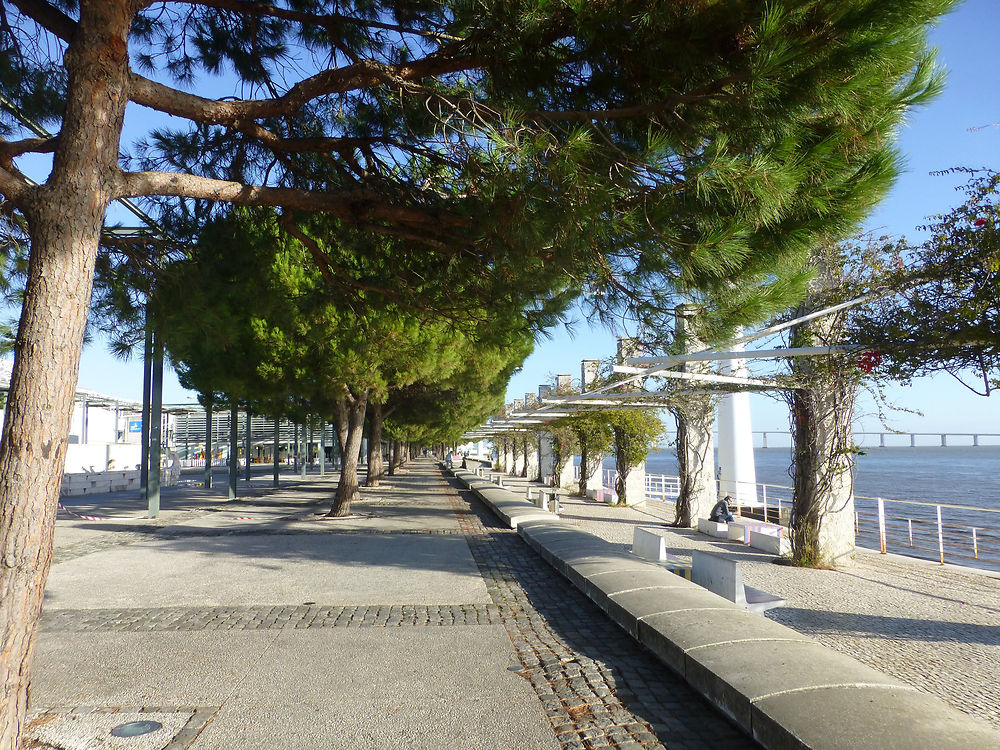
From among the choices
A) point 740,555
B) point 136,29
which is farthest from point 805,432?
point 136,29

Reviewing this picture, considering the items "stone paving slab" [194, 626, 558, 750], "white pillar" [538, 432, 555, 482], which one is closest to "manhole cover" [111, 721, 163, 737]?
"stone paving slab" [194, 626, 558, 750]

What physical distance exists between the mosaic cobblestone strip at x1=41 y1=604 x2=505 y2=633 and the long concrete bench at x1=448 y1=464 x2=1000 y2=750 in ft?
4.32

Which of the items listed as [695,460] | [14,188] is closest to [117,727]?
[14,188]

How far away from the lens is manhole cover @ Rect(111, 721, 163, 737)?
3307 millimetres

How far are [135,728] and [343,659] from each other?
134cm

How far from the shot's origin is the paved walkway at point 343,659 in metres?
3.38

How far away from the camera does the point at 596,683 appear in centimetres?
412

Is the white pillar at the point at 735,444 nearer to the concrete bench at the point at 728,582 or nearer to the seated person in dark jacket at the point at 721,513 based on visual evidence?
the seated person in dark jacket at the point at 721,513

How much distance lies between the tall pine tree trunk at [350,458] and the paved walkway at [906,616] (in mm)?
6905

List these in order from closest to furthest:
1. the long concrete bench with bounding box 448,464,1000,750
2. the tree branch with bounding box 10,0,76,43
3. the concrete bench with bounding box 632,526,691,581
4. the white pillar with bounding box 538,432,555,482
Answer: the long concrete bench with bounding box 448,464,1000,750 → the tree branch with bounding box 10,0,76,43 → the concrete bench with bounding box 632,526,691,581 → the white pillar with bounding box 538,432,555,482

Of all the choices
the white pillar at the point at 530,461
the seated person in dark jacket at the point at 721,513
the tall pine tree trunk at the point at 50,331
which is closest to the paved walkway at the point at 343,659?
the tall pine tree trunk at the point at 50,331

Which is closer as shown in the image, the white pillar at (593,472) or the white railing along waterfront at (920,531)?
the white railing along waterfront at (920,531)

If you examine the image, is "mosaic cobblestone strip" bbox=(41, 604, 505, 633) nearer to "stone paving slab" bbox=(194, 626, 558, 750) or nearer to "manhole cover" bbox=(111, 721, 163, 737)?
"stone paving slab" bbox=(194, 626, 558, 750)

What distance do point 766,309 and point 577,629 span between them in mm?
2803
